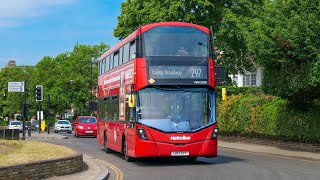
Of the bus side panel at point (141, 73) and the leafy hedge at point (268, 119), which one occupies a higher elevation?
the bus side panel at point (141, 73)

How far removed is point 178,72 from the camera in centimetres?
1688

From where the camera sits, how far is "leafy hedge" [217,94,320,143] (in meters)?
23.7

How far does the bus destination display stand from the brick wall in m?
3.80

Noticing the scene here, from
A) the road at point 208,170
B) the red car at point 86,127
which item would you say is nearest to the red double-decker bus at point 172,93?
the road at point 208,170

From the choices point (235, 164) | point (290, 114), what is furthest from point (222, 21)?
point (235, 164)

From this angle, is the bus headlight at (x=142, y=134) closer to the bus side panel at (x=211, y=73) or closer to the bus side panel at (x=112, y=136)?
the bus side panel at (x=211, y=73)

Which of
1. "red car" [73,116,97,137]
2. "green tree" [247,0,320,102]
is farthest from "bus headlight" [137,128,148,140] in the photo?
"red car" [73,116,97,137]

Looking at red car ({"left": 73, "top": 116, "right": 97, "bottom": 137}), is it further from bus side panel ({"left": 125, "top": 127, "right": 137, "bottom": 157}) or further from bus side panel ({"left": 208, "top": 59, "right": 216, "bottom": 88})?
bus side panel ({"left": 208, "top": 59, "right": 216, "bottom": 88})

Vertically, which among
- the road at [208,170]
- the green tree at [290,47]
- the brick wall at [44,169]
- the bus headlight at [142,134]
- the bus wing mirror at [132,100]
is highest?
the green tree at [290,47]

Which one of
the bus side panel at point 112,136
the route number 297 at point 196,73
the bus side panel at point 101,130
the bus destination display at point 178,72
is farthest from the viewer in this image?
the bus side panel at point 101,130

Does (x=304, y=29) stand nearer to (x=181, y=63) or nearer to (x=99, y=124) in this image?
(x=181, y=63)

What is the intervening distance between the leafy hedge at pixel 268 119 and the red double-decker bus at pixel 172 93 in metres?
8.04

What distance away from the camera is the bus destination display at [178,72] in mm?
16766

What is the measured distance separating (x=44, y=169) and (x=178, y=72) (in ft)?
19.6
